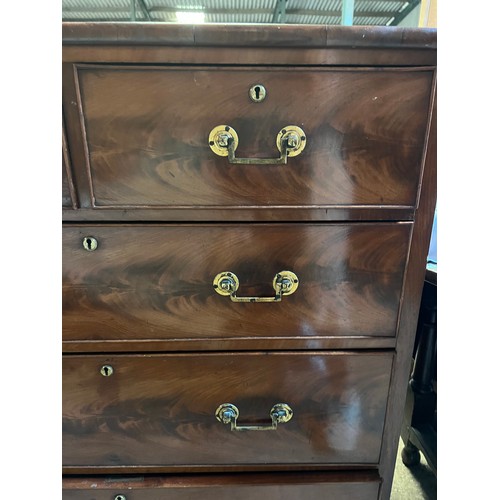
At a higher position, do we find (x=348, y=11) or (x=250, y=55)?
(x=348, y=11)

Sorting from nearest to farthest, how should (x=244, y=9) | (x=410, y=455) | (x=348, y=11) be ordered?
(x=348, y=11) → (x=410, y=455) → (x=244, y=9)

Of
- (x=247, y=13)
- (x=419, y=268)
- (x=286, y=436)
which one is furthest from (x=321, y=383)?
(x=247, y=13)

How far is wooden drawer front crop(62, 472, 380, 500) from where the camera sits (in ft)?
1.75

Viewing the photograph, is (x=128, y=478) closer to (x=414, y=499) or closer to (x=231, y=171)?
(x=231, y=171)

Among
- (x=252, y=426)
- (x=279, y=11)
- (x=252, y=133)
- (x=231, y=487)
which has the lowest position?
(x=231, y=487)

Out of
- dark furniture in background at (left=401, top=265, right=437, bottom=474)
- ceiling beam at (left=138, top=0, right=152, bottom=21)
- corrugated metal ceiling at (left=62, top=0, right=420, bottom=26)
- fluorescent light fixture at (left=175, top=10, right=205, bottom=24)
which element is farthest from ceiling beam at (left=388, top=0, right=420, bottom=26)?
dark furniture in background at (left=401, top=265, right=437, bottom=474)

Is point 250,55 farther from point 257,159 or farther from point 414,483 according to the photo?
point 414,483

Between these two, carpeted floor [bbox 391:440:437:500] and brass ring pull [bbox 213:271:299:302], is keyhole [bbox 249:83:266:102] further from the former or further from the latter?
carpeted floor [bbox 391:440:437:500]

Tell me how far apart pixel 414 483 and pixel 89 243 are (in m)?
0.90

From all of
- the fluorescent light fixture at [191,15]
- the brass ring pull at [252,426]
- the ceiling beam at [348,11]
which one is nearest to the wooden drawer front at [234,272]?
the brass ring pull at [252,426]

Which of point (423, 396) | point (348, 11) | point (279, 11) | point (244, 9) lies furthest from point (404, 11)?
point (423, 396)

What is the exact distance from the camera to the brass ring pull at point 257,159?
1.35 ft

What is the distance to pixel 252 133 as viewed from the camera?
417 mm

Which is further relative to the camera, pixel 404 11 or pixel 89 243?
pixel 404 11
